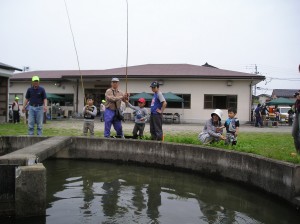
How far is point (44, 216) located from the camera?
168 inches

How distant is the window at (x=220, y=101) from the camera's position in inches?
971

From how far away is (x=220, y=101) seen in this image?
2500 cm

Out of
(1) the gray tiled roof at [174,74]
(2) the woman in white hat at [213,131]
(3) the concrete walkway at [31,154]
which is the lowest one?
(3) the concrete walkway at [31,154]

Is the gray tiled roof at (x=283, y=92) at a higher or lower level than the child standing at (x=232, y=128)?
higher

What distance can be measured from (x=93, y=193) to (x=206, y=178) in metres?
2.42

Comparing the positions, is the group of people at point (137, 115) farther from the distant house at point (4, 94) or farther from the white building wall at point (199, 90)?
the white building wall at point (199, 90)

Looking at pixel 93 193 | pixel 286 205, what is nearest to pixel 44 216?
pixel 93 193

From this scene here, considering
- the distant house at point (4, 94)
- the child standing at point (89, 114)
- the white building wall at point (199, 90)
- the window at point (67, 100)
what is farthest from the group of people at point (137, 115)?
the window at point (67, 100)

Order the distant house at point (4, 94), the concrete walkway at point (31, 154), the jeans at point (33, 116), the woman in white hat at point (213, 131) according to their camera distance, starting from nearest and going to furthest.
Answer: the concrete walkway at point (31, 154) → the woman in white hat at point (213, 131) → the jeans at point (33, 116) → the distant house at point (4, 94)

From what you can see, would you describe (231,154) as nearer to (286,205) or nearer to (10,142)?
(286,205)

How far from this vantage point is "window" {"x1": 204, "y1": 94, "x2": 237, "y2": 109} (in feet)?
80.9

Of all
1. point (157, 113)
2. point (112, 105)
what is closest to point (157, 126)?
Answer: point (157, 113)

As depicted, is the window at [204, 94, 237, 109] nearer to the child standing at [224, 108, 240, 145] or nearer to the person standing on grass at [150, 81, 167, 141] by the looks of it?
the child standing at [224, 108, 240, 145]

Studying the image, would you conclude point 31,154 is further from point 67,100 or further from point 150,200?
point 67,100
